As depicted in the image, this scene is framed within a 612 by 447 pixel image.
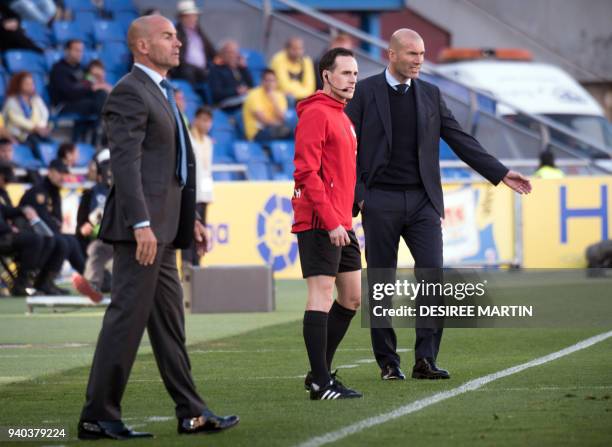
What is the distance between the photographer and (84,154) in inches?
904

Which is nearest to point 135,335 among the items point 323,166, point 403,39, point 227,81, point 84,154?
point 323,166

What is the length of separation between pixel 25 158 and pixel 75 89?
155cm

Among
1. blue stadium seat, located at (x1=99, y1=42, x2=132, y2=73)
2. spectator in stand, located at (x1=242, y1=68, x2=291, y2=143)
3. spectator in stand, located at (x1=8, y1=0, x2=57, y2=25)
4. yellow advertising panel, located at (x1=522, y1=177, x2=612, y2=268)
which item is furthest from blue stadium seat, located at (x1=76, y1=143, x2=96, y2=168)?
yellow advertising panel, located at (x1=522, y1=177, x2=612, y2=268)

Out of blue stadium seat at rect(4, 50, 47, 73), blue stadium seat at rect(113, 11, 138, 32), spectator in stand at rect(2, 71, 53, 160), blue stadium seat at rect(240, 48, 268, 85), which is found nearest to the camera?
spectator in stand at rect(2, 71, 53, 160)

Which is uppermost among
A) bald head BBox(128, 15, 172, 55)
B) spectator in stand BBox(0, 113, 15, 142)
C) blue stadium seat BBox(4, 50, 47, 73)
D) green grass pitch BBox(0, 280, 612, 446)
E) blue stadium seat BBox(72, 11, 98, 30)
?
blue stadium seat BBox(72, 11, 98, 30)

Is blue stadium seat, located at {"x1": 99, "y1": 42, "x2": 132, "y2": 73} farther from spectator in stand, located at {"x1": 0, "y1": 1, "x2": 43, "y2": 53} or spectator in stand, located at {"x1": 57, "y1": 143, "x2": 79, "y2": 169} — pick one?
spectator in stand, located at {"x1": 57, "y1": 143, "x2": 79, "y2": 169}

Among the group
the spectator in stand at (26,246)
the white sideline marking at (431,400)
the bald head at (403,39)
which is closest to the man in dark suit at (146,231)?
the white sideline marking at (431,400)

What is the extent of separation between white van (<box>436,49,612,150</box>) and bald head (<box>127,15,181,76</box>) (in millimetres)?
19875

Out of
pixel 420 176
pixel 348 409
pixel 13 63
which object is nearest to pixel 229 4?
pixel 13 63

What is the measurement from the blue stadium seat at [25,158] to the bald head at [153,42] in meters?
14.6

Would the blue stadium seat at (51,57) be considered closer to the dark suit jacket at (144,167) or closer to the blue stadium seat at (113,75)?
the blue stadium seat at (113,75)

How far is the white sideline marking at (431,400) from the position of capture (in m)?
7.42

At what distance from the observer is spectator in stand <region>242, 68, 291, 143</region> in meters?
24.8

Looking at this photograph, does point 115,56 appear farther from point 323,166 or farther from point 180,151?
point 180,151
